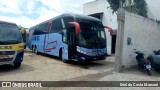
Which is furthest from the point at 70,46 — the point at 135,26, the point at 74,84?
the point at 74,84

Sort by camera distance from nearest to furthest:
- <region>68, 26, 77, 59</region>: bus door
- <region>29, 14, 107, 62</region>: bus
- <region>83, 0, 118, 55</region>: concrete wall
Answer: <region>29, 14, 107, 62</region>: bus < <region>68, 26, 77, 59</region>: bus door < <region>83, 0, 118, 55</region>: concrete wall

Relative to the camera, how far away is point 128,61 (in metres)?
12.1

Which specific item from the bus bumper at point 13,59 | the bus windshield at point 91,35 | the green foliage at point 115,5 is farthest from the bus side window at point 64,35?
the green foliage at point 115,5

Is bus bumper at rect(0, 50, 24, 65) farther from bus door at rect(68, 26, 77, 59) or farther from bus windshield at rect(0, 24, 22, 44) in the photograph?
bus door at rect(68, 26, 77, 59)

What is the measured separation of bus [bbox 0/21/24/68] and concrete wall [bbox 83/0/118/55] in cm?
1335

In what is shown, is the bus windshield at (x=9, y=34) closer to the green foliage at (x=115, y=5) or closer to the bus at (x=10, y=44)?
the bus at (x=10, y=44)

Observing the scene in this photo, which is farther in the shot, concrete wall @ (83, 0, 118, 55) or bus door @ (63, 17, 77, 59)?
concrete wall @ (83, 0, 118, 55)

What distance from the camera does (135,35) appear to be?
12.7 m

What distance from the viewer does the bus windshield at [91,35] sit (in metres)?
12.1

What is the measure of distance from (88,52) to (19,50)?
415cm

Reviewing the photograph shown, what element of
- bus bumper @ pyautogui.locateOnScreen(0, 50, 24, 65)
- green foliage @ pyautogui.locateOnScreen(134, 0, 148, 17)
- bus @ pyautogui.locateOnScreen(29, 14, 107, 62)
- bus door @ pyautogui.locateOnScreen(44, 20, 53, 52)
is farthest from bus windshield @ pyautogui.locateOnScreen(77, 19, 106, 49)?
green foliage @ pyautogui.locateOnScreen(134, 0, 148, 17)

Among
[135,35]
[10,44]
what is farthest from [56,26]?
[135,35]

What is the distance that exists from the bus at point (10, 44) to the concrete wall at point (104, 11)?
13.3 metres

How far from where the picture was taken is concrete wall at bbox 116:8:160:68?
37.6 feet
